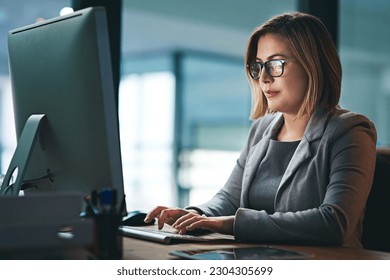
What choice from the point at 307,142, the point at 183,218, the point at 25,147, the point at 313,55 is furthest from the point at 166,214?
the point at 313,55

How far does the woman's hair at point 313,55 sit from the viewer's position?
190 centimetres

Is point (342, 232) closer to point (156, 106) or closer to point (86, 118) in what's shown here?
point (86, 118)

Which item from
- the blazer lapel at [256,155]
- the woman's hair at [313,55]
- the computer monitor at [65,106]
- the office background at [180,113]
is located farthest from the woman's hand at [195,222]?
the office background at [180,113]

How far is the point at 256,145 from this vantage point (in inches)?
83.8

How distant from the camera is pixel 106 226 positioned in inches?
45.3

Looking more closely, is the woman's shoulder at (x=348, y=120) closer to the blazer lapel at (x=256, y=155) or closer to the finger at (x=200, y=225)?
the blazer lapel at (x=256, y=155)

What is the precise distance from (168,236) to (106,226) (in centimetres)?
39

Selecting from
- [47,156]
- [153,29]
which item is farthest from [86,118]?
[153,29]

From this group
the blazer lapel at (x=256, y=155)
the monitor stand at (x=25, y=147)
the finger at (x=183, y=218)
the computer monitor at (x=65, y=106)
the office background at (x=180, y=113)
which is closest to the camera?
the computer monitor at (x=65, y=106)

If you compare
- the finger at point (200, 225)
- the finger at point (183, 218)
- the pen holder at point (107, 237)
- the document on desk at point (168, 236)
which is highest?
the pen holder at point (107, 237)

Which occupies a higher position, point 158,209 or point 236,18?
point 236,18

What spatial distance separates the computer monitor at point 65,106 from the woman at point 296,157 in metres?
0.33

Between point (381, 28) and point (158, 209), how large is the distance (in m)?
3.03

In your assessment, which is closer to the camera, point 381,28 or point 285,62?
point 285,62
